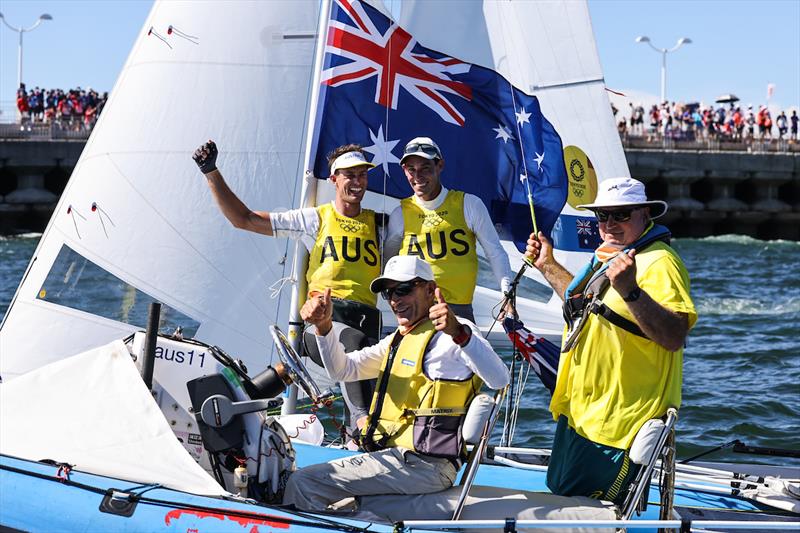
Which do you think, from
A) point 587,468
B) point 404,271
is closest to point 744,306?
point 587,468

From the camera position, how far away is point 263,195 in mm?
8055

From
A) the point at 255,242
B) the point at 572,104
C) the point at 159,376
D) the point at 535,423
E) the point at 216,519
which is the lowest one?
the point at 535,423

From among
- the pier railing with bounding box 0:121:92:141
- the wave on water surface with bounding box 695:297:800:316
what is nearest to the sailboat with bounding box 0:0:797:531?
the wave on water surface with bounding box 695:297:800:316

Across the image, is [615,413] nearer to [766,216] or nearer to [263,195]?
[263,195]

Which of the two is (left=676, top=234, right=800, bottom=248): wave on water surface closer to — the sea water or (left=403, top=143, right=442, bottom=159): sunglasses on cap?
the sea water

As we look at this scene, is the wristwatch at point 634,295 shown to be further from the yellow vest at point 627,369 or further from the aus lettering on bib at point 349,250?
the aus lettering on bib at point 349,250

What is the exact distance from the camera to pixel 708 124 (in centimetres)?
3722

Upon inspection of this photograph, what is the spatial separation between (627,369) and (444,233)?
211cm

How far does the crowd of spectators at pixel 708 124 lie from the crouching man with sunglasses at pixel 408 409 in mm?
30192

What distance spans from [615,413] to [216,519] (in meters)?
1.76

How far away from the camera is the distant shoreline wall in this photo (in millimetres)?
31484

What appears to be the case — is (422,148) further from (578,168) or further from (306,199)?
(578,168)

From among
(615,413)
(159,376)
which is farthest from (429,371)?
(159,376)

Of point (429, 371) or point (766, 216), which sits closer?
point (429, 371)
